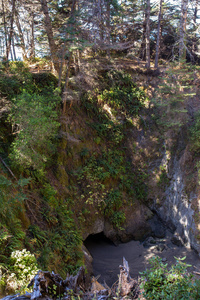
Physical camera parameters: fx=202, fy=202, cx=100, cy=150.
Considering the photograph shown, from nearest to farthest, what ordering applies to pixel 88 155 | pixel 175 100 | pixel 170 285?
pixel 170 285
pixel 175 100
pixel 88 155

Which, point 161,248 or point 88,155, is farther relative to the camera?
point 88,155

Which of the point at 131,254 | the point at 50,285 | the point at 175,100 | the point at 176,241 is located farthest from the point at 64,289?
the point at 175,100

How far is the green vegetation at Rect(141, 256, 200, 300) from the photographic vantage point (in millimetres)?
2656

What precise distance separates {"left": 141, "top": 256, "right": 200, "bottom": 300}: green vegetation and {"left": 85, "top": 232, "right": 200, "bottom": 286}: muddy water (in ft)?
26.4

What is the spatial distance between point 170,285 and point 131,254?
9.98 meters

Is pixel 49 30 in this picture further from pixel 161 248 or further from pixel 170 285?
pixel 161 248

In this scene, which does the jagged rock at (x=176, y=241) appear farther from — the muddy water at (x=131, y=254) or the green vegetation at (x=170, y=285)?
the green vegetation at (x=170, y=285)

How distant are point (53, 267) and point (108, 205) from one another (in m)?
5.98

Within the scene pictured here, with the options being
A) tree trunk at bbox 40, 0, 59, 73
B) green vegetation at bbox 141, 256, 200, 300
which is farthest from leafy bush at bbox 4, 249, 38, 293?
tree trunk at bbox 40, 0, 59, 73

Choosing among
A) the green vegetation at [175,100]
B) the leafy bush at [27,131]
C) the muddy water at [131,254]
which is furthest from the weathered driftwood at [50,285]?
the green vegetation at [175,100]

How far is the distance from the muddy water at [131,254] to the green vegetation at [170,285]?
8.05 meters

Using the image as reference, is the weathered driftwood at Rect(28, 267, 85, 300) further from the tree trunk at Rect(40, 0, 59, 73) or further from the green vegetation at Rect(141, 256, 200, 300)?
the tree trunk at Rect(40, 0, 59, 73)

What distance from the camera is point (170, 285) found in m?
2.78

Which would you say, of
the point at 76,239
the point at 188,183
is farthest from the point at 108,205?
the point at 188,183
